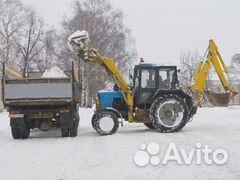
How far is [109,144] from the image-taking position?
13672mm

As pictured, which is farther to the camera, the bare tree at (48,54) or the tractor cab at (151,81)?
the bare tree at (48,54)

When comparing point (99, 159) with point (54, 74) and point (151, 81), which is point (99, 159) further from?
point (151, 81)

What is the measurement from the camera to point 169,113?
57.3 feet

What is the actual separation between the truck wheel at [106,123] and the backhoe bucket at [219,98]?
16.7 ft

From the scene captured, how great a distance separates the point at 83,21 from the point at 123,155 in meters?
38.7

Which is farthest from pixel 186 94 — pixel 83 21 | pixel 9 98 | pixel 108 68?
pixel 83 21

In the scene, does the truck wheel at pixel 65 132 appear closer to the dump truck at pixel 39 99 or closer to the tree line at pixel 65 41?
the dump truck at pixel 39 99

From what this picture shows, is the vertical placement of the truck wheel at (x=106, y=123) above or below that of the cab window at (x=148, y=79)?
below

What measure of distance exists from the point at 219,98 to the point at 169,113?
3563 mm

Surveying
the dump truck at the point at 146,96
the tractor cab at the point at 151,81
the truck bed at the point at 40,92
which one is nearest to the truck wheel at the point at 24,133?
the truck bed at the point at 40,92

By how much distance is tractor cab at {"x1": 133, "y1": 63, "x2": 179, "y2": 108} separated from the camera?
58.5 ft

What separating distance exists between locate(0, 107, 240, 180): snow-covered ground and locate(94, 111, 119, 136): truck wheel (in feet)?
1.28

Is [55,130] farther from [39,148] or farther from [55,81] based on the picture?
[39,148]

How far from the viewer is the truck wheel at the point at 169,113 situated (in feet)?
56.4
